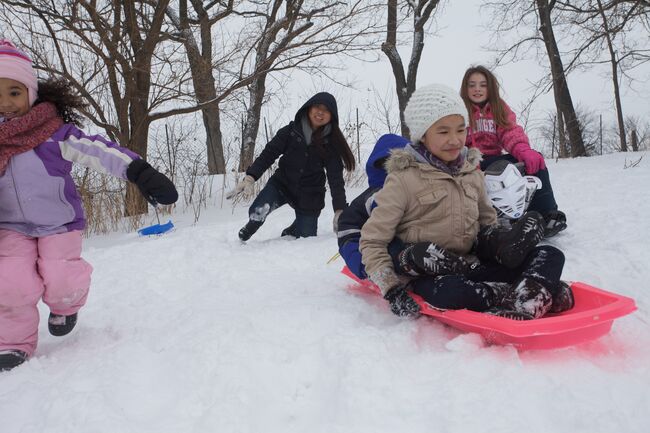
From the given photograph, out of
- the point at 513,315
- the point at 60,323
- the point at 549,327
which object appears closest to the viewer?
the point at 549,327

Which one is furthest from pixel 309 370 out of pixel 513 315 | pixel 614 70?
pixel 614 70

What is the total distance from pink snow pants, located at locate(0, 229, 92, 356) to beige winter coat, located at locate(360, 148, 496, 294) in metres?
1.12

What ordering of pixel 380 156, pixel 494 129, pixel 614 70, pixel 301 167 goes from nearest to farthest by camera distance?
pixel 380 156
pixel 494 129
pixel 301 167
pixel 614 70

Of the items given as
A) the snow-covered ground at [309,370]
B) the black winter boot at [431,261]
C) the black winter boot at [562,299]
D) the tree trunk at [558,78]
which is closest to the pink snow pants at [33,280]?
the snow-covered ground at [309,370]

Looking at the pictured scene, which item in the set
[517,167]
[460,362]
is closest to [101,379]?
[460,362]

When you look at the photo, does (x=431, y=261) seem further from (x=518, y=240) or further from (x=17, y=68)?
(x=17, y=68)

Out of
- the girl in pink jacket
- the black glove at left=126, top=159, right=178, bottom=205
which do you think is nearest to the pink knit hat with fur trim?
the black glove at left=126, top=159, right=178, bottom=205

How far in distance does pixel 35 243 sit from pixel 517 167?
265 cm

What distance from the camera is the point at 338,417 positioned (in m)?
1.22

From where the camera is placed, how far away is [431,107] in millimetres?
1991

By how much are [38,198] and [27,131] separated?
249 mm

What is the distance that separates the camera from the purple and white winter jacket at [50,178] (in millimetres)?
1791

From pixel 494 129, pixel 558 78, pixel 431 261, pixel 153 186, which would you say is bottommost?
pixel 431 261

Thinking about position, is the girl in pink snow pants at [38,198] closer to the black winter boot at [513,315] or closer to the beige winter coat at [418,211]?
the beige winter coat at [418,211]
